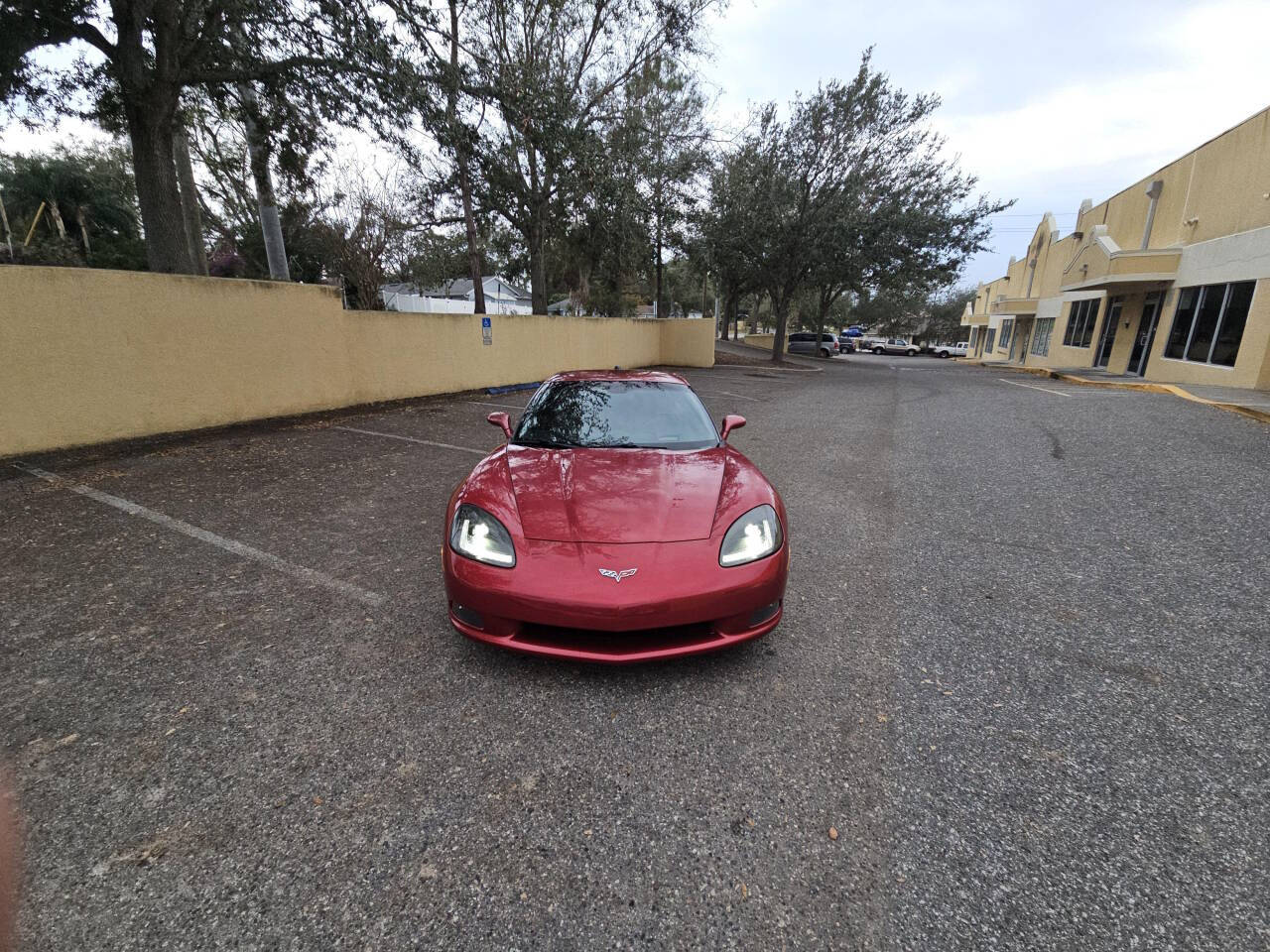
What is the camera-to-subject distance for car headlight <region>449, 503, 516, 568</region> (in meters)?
2.35

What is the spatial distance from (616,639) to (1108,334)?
24184mm

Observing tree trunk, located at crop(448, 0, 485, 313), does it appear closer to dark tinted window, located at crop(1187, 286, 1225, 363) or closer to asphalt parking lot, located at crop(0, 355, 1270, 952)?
asphalt parking lot, located at crop(0, 355, 1270, 952)

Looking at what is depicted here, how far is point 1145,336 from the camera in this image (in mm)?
16438

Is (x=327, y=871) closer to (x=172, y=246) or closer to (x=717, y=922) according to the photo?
(x=717, y=922)

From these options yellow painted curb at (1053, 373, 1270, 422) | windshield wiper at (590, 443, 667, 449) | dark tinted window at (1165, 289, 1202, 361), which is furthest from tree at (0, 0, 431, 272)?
dark tinted window at (1165, 289, 1202, 361)

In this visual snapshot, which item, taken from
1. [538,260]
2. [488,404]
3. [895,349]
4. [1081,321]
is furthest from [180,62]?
[895,349]

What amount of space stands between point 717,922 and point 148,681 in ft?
8.33

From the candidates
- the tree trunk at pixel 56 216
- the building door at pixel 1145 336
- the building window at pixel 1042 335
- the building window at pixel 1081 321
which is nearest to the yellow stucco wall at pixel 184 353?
the tree trunk at pixel 56 216

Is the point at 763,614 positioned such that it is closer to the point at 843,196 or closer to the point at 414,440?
the point at 414,440

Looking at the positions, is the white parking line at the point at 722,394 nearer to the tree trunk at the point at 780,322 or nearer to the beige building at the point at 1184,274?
the beige building at the point at 1184,274

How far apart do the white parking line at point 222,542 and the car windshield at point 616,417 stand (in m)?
1.32

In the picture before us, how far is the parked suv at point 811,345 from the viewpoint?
3445 cm

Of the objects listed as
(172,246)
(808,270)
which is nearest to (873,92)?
(808,270)

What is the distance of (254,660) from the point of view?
2.51 metres
